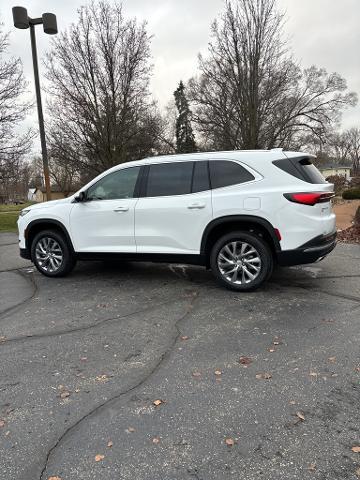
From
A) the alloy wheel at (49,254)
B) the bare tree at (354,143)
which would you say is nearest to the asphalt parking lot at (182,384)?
the alloy wheel at (49,254)

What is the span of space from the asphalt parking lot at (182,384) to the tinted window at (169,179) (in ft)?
4.84

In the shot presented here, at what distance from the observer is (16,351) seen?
12.5 ft

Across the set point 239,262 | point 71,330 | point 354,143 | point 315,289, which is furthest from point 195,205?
point 354,143

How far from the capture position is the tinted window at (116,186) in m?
5.94

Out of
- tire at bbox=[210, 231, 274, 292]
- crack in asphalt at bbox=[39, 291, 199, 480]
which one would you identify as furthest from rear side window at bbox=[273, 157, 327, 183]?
crack in asphalt at bbox=[39, 291, 199, 480]

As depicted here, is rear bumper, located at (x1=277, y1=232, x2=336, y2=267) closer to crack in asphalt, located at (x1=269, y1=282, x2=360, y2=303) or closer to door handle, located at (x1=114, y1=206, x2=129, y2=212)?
crack in asphalt, located at (x1=269, y1=282, x2=360, y2=303)

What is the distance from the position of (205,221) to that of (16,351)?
2.85 meters

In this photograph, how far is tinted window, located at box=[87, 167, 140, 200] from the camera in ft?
19.5

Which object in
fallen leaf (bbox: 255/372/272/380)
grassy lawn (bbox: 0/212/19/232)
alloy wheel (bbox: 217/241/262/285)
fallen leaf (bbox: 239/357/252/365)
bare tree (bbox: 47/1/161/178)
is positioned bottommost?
fallen leaf (bbox: 255/372/272/380)

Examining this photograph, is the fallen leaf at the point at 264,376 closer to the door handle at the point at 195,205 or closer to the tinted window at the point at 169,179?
the door handle at the point at 195,205

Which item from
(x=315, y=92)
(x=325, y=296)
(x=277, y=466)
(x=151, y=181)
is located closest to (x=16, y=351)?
(x=277, y=466)

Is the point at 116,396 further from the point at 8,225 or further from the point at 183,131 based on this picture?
the point at 183,131

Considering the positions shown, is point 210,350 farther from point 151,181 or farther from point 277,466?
point 151,181

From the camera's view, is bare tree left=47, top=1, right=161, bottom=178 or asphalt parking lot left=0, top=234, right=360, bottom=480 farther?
bare tree left=47, top=1, right=161, bottom=178
